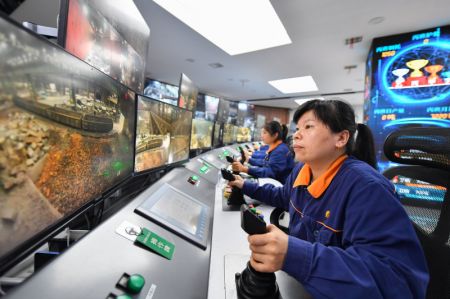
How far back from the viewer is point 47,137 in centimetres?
48

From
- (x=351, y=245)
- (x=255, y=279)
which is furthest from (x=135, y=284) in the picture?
(x=351, y=245)

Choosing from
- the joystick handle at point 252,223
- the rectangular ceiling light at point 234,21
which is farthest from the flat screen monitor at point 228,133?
the joystick handle at point 252,223

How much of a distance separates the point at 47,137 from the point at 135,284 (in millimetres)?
399

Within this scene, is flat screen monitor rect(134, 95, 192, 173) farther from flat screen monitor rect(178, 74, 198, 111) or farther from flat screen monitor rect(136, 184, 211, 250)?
flat screen monitor rect(178, 74, 198, 111)

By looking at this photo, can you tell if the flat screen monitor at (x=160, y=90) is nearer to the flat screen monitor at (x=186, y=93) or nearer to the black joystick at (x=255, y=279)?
the flat screen monitor at (x=186, y=93)

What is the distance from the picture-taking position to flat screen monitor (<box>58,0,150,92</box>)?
0.87 metres

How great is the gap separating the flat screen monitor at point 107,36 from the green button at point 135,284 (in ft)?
2.86

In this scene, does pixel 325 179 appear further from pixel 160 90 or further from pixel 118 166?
pixel 160 90

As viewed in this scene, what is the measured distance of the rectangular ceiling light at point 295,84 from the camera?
6578 mm

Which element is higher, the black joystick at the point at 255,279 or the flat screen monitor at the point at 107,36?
the flat screen monitor at the point at 107,36

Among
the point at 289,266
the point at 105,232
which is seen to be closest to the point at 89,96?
the point at 105,232

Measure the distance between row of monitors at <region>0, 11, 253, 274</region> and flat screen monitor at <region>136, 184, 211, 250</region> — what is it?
7.7 inches

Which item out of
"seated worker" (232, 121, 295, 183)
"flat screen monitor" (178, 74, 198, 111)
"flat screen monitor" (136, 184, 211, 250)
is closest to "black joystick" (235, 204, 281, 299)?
"flat screen monitor" (136, 184, 211, 250)

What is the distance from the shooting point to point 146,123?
1.14 meters
